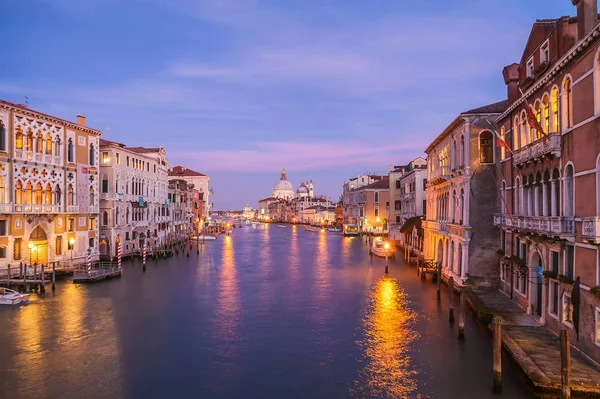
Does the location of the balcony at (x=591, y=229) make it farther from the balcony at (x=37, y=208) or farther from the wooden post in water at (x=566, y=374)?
the balcony at (x=37, y=208)

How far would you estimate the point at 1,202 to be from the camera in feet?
88.3

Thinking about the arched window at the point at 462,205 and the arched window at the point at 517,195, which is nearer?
the arched window at the point at 517,195

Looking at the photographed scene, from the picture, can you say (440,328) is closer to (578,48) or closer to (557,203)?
(557,203)

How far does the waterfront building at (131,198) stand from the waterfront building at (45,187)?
2963mm

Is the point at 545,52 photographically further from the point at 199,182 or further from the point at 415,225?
the point at 199,182

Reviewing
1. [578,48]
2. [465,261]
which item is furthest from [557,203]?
[465,261]

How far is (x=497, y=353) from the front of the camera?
12.6 m

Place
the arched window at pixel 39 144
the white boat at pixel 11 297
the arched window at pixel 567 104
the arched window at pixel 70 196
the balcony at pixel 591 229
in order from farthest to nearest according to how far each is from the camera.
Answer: the arched window at pixel 70 196
the arched window at pixel 39 144
the white boat at pixel 11 297
the arched window at pixel 567 104
the balcony at pixel 591 229

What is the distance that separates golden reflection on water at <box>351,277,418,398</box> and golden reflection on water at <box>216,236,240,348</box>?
5.36 metres

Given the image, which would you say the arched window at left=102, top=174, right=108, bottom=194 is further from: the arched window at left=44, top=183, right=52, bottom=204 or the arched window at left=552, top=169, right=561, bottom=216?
the arched window at left=552, top=169, right=561, bottom=216

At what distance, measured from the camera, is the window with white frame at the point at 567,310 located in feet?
46.3

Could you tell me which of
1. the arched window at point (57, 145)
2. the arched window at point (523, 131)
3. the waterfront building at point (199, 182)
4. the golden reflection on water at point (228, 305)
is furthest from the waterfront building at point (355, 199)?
the arched window at point (523, 131)

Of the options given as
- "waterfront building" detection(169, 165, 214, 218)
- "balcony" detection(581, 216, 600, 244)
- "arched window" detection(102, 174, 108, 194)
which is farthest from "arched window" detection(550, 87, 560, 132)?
"waterfront building" detection(169, 165, 214, 218)

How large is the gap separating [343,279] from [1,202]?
21146 mm
